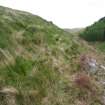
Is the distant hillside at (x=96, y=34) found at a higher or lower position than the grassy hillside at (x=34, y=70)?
lower

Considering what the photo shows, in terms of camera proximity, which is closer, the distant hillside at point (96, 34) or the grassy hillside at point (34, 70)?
the grassy hillside at point (34, 70)

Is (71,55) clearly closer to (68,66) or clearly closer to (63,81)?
(68,66)

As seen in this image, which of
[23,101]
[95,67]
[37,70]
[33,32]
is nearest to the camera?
[23,101]

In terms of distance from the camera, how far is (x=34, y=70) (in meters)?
11.2

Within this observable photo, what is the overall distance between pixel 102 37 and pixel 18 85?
49001 mm

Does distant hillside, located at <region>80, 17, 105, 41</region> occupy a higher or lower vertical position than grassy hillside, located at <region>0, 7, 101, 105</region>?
lower

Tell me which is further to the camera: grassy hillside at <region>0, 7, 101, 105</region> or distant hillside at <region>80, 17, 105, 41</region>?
distant hillside at <region>80, 17, 105, 41</region>

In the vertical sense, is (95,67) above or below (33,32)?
below

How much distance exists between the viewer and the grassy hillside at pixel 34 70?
31.6 ft

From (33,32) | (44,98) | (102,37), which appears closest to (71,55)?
(33,32)

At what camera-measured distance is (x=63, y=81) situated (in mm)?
11648

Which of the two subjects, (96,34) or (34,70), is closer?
(34,70)

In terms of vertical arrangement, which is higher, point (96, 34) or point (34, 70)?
point (34, 70)

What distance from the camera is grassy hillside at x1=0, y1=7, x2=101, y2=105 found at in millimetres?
9617
